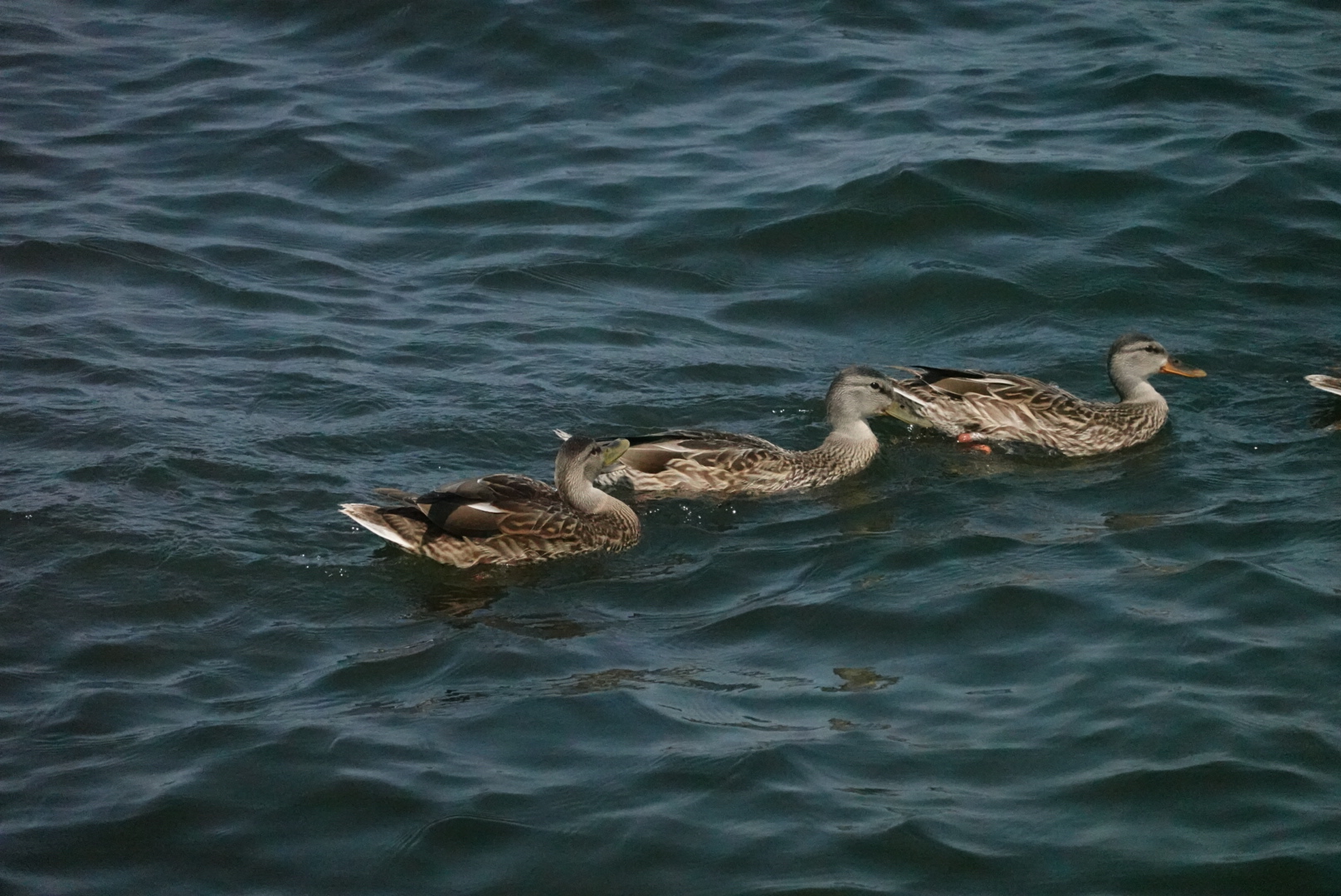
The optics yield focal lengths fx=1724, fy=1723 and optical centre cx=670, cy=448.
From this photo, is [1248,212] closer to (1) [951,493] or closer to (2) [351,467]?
(1) [951,493]

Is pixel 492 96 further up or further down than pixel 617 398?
further up

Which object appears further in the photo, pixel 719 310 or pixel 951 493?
pixel 719 310

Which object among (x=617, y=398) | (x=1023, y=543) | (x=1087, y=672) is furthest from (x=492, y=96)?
(x=1087, y=672)

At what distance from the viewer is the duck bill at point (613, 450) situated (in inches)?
395

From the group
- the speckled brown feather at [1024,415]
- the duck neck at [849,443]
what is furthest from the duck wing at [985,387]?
the duck neck at [849,443]

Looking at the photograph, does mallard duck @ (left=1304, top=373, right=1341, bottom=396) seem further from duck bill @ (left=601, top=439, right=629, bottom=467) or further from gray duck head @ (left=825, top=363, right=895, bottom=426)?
duck bill @ (left=601, top=439, right=629, bottom=467)

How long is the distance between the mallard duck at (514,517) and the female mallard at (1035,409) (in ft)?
7.38

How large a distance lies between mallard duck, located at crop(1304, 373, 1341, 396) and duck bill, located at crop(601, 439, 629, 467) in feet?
14.2

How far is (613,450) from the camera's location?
10070 mm

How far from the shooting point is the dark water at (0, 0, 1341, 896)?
678 centimetres

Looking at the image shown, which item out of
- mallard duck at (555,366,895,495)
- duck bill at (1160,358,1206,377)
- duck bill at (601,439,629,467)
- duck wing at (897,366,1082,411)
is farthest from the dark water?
duck bill at (601,439,629,467)

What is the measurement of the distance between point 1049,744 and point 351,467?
498 cm

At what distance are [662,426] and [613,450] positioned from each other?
140 cm

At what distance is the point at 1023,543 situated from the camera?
369 inches
